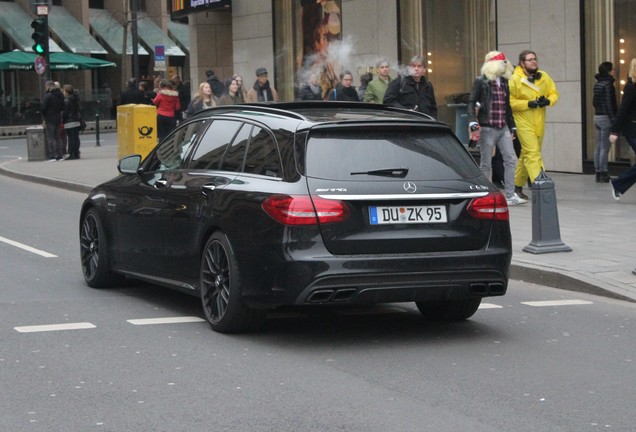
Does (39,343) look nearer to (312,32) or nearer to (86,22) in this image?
(312,32)

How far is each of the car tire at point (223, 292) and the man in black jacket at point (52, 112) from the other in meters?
21.4

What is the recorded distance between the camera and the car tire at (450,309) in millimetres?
8750

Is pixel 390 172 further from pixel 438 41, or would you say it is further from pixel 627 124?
pixel 438 41

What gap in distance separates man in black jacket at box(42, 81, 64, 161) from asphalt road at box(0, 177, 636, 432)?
19127mm

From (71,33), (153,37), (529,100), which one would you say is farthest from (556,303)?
(153,37)

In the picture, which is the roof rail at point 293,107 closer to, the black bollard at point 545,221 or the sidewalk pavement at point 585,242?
the sidewalk pavement at point 585,242

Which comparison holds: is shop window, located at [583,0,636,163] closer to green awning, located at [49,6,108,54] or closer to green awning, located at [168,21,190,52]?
green awning, located at [49,6,108,54]

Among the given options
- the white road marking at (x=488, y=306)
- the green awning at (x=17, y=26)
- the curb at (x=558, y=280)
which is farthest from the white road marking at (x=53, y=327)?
the green awning at (x=17, y=26)

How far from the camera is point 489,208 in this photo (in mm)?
8148

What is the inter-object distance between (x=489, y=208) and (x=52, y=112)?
22227mm

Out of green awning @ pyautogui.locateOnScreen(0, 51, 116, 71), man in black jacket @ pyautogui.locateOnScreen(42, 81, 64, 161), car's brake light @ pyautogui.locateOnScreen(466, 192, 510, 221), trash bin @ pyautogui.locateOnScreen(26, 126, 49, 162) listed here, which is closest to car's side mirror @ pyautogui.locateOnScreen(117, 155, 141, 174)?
car's brake light @ pyautogui.locateOnScreen(466, 192, 510, 221)

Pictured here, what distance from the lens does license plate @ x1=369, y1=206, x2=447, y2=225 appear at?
7.79 meters

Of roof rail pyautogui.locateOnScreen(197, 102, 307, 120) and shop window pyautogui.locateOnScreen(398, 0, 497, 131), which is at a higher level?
shop window pyautogui.locateOnScreen(398, 0, 497, 131)

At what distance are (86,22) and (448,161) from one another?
5719 centimetres
